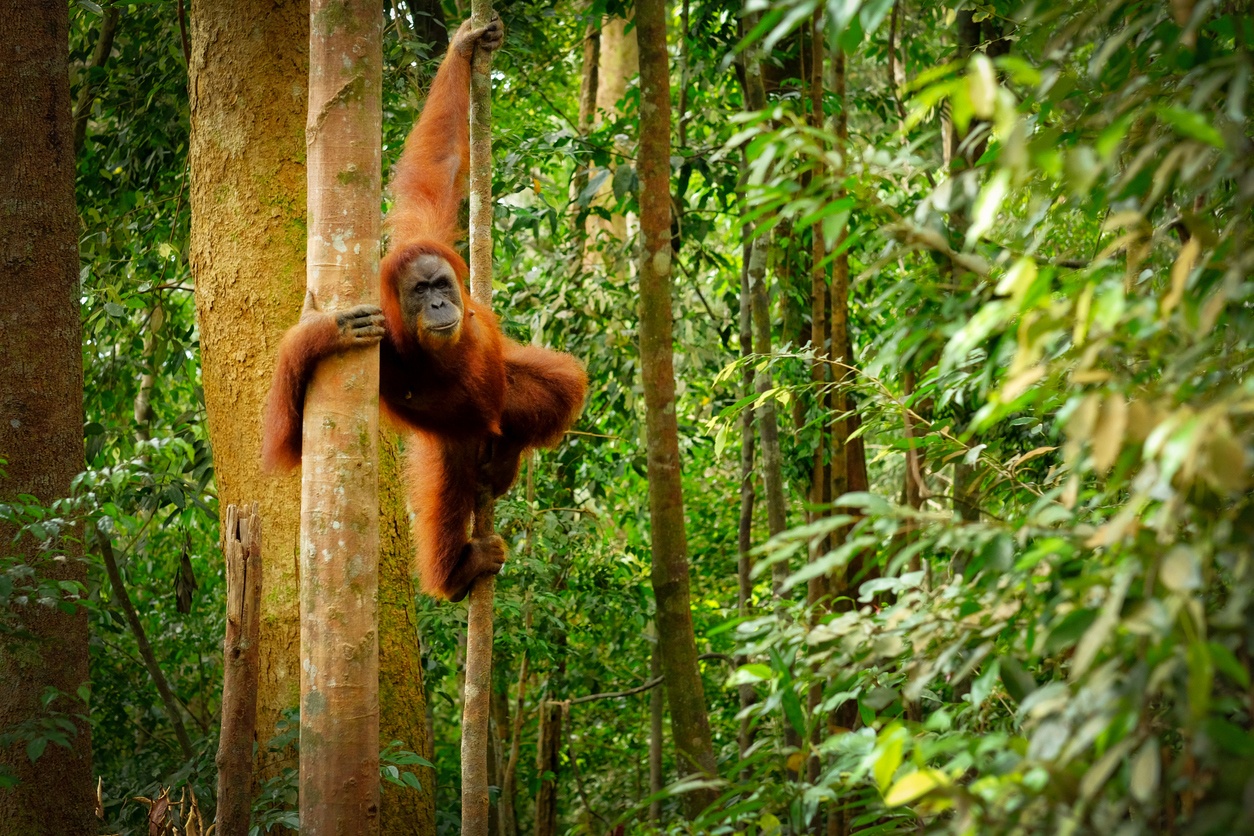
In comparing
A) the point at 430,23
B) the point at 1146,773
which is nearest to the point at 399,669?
the point at 1146,773

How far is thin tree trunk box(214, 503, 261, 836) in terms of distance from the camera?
8.01 ft

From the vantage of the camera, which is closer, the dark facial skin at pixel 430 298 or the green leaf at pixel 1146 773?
the green leaf at pixel 1146 773

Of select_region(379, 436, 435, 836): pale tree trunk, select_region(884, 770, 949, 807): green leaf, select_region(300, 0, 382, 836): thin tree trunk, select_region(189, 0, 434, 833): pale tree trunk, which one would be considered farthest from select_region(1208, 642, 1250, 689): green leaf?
select_region(189, 0, 434, 833): pale tree trunk

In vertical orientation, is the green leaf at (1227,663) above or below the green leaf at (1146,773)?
above

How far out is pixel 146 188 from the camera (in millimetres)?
5145

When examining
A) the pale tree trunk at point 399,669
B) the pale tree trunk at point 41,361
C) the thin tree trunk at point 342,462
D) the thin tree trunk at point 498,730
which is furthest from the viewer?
the thin tree trunk at point 498,730

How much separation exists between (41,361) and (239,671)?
2133mm

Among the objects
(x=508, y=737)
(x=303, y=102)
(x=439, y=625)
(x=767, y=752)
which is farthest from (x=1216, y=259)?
(x=508, y=737)

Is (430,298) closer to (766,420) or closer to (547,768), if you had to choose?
(766,420)

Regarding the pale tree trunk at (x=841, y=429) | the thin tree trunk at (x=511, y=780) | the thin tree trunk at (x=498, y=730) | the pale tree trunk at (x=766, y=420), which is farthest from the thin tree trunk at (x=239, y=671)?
the thin tree trunk at (x=498, y=730)

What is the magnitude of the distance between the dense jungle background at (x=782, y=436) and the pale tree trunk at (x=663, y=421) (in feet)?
0.07

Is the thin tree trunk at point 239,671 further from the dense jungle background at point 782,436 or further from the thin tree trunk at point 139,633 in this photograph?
the thin tree trunk at point 139,633

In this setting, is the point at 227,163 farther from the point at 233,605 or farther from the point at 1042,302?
the point at 1042,302

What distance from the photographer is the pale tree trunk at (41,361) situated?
3697 mm
